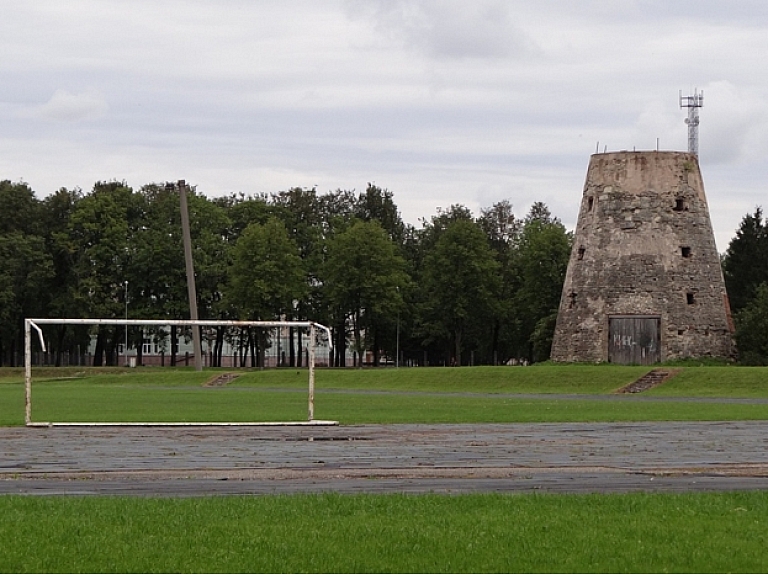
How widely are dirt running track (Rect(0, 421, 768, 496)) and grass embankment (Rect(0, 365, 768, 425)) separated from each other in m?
5.64

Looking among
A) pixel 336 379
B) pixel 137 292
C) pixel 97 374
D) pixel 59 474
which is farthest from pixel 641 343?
pixel 59 474

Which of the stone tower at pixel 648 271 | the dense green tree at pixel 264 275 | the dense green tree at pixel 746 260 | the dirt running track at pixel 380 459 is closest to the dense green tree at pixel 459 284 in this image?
the dense green tree at pixel 264 275

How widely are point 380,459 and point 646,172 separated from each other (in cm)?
5980

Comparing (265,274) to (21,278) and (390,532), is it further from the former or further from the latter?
(390,532)

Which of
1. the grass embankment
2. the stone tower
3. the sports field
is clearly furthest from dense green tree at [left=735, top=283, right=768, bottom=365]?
the sports field

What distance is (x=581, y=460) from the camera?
23.9 meters

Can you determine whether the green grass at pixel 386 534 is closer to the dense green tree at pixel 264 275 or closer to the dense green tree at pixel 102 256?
the dense green tree at pixel 264 275

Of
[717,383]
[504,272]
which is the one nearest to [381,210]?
[504,272]

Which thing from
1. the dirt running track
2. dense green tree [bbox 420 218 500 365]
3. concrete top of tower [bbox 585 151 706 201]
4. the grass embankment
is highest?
concrete top of tower [bbox 585 151 706 201]

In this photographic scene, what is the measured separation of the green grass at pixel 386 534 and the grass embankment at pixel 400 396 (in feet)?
70.5

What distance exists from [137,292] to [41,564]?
335 feet

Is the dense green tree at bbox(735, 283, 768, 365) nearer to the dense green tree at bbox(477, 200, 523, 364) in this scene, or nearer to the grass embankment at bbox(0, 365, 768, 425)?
the grass embankment at bbox(0, 365, 768, 425)

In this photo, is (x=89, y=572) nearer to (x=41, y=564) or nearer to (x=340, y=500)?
(x=41, y=564)

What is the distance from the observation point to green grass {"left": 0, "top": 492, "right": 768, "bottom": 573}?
12055 mm
